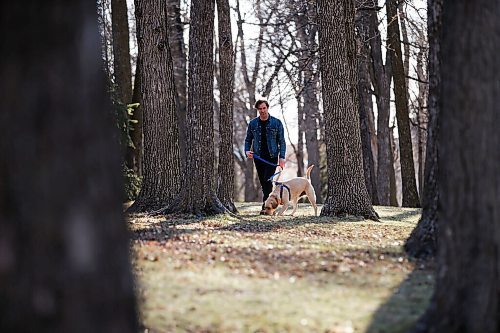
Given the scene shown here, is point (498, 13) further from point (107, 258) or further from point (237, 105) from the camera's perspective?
point (237, 105)

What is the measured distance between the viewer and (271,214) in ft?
48.8

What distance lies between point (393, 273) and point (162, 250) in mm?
2331

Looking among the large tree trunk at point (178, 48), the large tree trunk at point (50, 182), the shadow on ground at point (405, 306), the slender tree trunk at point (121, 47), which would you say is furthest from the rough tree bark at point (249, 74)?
the large tree trunk at point (50, 182)

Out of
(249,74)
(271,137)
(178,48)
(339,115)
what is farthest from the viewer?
(249,74)

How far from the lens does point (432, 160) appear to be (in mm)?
7312

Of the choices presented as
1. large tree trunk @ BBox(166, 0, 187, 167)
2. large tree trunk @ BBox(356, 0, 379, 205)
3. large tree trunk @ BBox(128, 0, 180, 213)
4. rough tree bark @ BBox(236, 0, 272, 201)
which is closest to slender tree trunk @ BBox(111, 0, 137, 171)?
large tree trunk @ BBox(128, 0, 180, 213)

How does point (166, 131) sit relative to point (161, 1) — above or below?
below

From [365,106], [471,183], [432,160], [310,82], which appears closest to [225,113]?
[310,82]

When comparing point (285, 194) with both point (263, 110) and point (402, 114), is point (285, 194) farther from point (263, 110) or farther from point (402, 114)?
point (402, 114)

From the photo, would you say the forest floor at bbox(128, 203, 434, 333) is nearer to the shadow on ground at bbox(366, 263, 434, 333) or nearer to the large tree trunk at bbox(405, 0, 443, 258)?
the shadow on ground at bbox(366, 263, 434, 333)

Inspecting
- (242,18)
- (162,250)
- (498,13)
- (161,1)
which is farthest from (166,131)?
(242,18)

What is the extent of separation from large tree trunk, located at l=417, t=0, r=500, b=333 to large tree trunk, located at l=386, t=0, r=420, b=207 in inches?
665

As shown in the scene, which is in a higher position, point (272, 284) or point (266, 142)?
point (266, 142)

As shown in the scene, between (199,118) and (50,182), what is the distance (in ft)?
31.6
